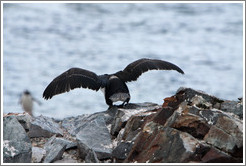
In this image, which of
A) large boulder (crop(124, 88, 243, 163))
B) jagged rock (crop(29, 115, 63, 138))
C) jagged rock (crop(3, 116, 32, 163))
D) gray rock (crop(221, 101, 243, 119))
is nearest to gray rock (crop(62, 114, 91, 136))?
jagged rock (crop(29, 115, 63, 138))

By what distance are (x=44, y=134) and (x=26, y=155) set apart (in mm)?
1135

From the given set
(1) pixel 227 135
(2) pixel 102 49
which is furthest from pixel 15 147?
(2) pixel 102 49

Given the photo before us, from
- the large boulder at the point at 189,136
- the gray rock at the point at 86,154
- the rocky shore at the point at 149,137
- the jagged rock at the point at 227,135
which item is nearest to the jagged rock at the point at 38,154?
the rocky shore at the point at 149,137

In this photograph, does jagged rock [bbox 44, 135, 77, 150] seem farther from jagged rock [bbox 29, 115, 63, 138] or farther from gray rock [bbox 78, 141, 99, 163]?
jagged rock [bbox 29, 115, 63, 138]

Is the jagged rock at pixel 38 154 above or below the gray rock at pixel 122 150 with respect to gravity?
below

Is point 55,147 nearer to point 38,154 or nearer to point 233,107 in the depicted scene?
point 38,154

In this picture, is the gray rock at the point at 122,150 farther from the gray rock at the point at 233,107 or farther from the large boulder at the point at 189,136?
the gray rock at the point at 233,107

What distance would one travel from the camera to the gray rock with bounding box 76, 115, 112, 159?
281 inches

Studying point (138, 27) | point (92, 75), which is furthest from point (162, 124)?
point (138, 27)

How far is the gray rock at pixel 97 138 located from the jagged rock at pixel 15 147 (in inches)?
30.4

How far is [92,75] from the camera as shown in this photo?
977 cm

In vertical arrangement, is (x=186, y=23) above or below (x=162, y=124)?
below

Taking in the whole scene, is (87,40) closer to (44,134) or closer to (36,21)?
(36,21)

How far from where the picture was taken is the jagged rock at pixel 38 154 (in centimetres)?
718
